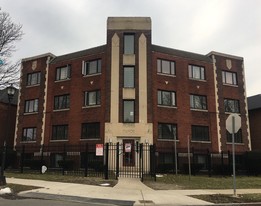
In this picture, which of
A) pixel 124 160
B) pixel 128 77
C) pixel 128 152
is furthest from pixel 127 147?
pixel 128 77

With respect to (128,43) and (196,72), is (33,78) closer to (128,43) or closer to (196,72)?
(128,43)

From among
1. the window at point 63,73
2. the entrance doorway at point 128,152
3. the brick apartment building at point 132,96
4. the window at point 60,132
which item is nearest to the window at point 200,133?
the brick apartment building at point 132,96

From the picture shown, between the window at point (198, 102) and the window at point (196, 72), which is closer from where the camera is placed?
the window at point (198, 102)

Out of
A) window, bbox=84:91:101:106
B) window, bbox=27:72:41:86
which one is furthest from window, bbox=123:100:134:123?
window, bbox=27:72:41:86

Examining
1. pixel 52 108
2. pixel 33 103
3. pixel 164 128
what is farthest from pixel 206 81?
pixel 33 103

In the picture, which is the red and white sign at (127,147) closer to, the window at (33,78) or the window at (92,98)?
the window at (92,98)

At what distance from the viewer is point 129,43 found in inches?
1168

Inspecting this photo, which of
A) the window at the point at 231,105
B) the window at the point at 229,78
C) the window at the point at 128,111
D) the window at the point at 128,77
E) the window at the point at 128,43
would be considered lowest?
the window at the point at 128,111

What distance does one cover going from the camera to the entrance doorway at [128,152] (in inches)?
1049

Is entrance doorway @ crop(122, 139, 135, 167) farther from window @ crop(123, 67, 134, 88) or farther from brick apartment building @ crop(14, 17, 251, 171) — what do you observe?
window @ crop(123, 67, 134, 88)

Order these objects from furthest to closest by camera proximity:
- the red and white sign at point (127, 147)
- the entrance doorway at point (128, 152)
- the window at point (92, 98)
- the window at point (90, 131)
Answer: the window at point (92, 98)
the window at point (90, 131)
the red and white sign at point (127, 147)
the entrance doorway at point (128, 152)

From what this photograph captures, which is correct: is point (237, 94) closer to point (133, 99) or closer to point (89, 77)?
point (133, 99)

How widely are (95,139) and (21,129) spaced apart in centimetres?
996

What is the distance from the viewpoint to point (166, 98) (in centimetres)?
3022
